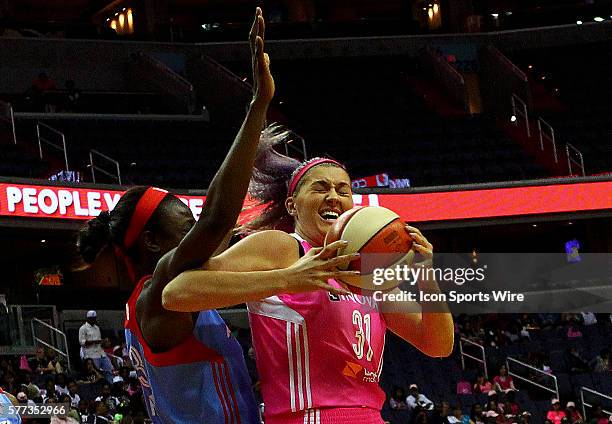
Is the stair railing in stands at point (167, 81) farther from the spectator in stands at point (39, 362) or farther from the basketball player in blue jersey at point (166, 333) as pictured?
the basketball player in blue jersey at point (166, 333)

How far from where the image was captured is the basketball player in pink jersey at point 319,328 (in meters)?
3.53

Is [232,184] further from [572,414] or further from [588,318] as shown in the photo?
[588,318]

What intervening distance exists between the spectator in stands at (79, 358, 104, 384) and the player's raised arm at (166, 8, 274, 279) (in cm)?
1096

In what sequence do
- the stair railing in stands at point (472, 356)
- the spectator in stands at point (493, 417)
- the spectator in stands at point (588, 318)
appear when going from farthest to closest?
the spectator in stands at point (588, 318)
the stair railing in stands at point (472, 356)
the spectator in stands at point (493, 417)

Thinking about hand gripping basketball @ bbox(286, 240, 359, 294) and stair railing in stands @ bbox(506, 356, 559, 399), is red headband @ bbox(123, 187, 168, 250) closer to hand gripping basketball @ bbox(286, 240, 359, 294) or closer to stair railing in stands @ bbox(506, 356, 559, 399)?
hand gripping basketball @ bbox(286, 240, 359, 294)

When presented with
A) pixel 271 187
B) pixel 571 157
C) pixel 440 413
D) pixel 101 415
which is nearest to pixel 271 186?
pixel 271 187

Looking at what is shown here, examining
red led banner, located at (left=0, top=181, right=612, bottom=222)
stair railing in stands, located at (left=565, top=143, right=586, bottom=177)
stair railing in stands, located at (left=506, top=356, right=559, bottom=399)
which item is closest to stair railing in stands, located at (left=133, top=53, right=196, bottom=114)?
red led banner, located at (left=0, top=181, right=612, bottom=222)

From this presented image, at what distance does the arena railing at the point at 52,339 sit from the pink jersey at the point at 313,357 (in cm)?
1183

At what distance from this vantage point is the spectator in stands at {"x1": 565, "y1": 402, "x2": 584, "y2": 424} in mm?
14852

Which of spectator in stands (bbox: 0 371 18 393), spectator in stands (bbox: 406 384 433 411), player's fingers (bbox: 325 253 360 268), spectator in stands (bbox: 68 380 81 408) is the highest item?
player's fingers (bbox: 325 253 360 268)

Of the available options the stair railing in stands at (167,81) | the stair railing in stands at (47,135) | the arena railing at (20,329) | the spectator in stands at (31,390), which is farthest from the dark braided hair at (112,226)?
the stair railing in stands at (167,81)

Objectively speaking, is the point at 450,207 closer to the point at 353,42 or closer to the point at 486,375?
the point at 486,375

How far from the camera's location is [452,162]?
73.5 feet

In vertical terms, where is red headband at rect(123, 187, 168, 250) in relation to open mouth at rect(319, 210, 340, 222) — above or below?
above
